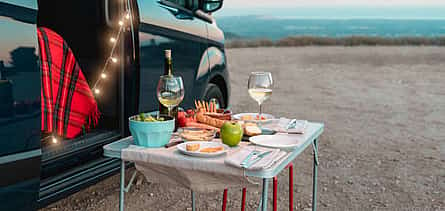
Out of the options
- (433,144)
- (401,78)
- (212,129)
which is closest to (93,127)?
(212,129)

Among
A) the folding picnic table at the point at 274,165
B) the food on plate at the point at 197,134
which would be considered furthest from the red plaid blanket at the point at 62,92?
the food on plate at the point at 197,134

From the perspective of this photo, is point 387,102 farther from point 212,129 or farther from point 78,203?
point 212,129

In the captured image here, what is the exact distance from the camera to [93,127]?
9.44 feet

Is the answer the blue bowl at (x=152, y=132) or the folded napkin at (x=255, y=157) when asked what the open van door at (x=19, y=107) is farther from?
the folded napkin at (x=255, y=157)

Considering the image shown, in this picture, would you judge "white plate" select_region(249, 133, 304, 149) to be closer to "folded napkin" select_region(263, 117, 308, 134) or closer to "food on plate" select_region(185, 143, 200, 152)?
"folded napkin" select_region(263, 117, 308, 134)

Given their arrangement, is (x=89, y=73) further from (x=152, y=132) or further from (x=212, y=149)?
(x=212, y=149)

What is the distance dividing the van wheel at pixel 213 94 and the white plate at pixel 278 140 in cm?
183

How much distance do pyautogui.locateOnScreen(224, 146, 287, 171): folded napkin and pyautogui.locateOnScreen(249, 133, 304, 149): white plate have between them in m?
0.05

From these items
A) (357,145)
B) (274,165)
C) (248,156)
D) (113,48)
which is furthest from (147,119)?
(357,145)

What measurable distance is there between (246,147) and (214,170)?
25cm

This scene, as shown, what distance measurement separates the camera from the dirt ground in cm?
334

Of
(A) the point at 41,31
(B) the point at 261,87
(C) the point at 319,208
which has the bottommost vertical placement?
(C) the point at 319,208

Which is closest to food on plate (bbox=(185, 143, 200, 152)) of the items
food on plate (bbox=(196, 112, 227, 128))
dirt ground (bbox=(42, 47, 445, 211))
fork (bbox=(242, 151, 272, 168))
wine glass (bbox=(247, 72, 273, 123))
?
fork (bbox=(242, 151, 272, 168))

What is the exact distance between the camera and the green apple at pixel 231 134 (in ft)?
5.98
